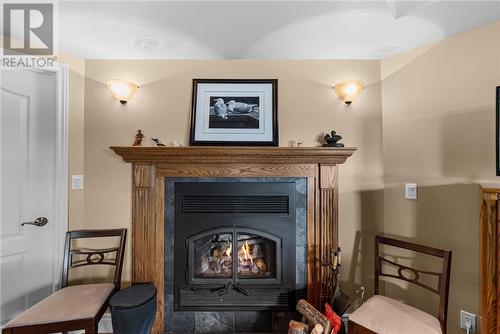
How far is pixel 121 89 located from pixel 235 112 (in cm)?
96

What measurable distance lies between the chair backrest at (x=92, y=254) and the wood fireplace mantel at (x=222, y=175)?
0.33 ft

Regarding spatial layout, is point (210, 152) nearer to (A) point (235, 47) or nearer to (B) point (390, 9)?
(A) point (235, 47)

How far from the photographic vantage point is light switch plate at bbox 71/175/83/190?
193 cm

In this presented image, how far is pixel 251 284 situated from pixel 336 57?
207 centimetres

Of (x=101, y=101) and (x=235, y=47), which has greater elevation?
(x=235, y=47)

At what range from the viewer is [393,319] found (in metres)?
1.40

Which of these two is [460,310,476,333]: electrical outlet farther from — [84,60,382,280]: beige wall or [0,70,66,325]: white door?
[0,70,66,325]: white door

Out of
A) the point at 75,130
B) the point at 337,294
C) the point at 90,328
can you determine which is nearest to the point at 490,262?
the point at 337,294

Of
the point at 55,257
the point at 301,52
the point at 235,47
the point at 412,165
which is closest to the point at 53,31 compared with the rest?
the point at 235,47

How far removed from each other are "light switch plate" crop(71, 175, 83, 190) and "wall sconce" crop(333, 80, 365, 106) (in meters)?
2.32

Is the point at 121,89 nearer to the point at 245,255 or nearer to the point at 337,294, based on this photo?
the point at 245,255

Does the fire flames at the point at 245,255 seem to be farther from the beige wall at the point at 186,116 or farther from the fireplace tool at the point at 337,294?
the beige wall at the point at 186,116

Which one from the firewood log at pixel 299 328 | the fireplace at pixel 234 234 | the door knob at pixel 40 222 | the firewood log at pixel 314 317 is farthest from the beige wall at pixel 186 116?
the firewood log at pixel 299 328

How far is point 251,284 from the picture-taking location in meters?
1.89
